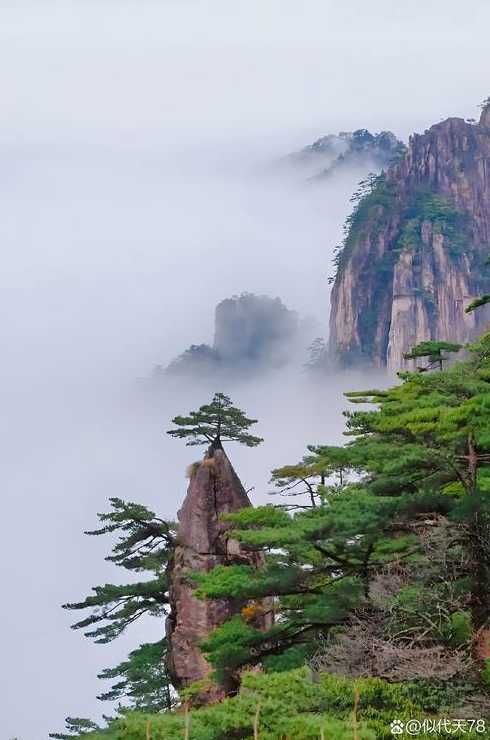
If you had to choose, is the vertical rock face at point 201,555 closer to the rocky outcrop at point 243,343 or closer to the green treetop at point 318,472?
the green treetop at point 318,472

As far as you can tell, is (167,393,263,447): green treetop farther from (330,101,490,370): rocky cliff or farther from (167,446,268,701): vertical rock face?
(330,101,490,370): rocky cliff

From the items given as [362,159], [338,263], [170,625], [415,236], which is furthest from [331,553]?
[362,159]

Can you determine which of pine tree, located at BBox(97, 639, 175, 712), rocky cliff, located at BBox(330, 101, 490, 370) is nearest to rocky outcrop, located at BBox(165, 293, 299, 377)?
rocky cliff, located at BBox(330, 101, 490, 370)

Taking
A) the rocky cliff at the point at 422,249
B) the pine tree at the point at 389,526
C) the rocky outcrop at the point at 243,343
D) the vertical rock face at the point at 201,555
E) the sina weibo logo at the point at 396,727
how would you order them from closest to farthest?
1. the sina weibo logo at the point at 396,727
2. the pine tree at the point at 389,526
3. the vertical rock face at the point at 201,555
4. the rocky cliff at the point at 422,249
5. the rocky outcrop at the point at 243,343

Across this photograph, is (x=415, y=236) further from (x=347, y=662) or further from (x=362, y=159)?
(x=362, y=159)

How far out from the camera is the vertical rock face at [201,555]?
21.5 m

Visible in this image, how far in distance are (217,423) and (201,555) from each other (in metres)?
3.25

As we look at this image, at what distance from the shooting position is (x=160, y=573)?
2383 cm

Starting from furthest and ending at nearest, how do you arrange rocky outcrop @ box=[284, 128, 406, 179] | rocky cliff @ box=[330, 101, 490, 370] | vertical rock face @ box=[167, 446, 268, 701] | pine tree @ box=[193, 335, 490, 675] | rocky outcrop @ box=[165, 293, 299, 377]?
rocky outcrop @ box=[284, 128, 406, 179] < rocky outcrop @ box=[165, 293, 299, 377] < rocky cliff @ box=[330, 101, 490, 370] < vertical rock face @ box=[167, 446, 268, 701] < pine tree @ box=[193, 335, 490, 675]

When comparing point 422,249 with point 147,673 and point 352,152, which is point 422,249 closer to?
point 147,673

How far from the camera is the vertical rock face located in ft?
70.5

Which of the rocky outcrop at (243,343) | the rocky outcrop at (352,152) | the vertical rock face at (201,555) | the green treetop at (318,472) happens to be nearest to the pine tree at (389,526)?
the green treetop at (318,472)

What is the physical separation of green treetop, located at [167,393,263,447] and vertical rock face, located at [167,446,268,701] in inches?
22.4

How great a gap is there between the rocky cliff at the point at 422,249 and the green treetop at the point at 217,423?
185ft
